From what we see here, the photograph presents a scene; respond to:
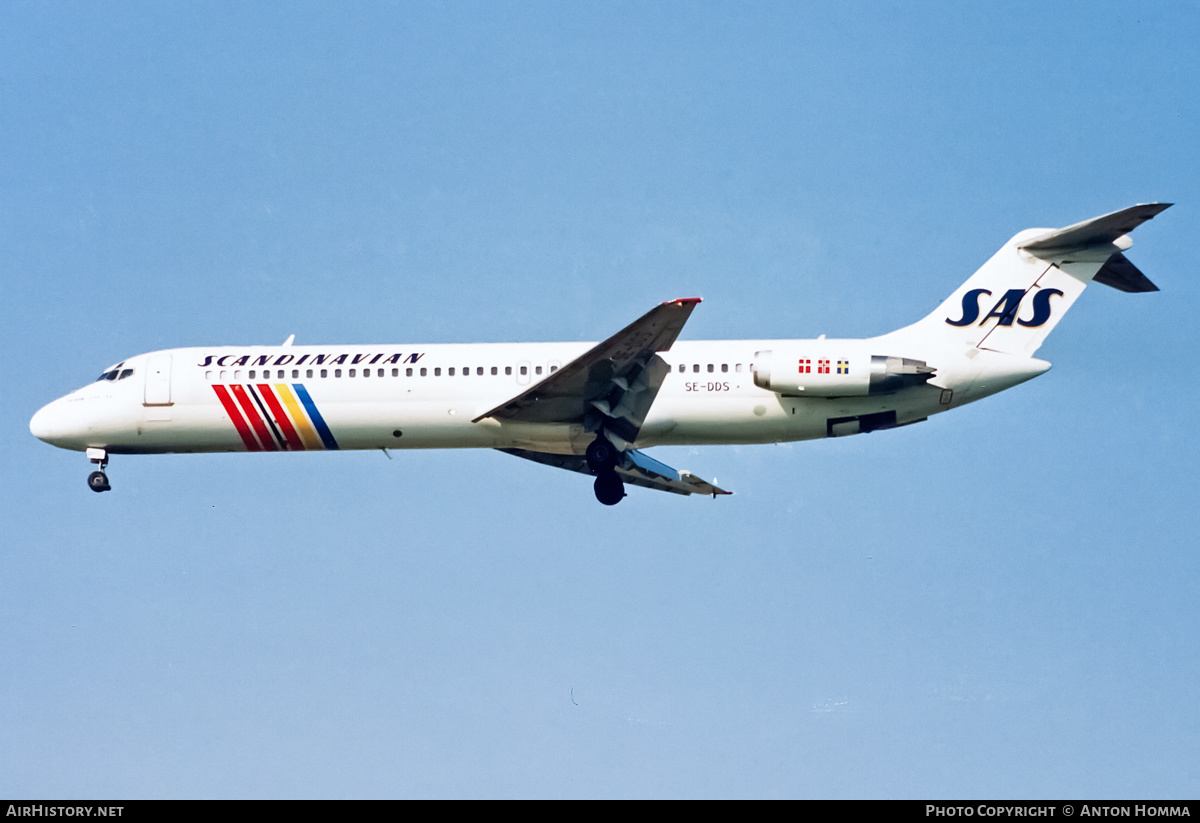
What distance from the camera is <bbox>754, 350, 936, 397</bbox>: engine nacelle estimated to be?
86.9 ft

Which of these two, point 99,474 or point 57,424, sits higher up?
point 57,424

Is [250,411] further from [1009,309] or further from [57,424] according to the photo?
[1009,309]

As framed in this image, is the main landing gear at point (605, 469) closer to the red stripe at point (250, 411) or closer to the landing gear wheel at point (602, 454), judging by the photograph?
the landing gear wheel at point (602, 454)

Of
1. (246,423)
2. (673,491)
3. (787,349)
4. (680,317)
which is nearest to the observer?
(680,317)

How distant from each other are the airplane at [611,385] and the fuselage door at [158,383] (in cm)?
4

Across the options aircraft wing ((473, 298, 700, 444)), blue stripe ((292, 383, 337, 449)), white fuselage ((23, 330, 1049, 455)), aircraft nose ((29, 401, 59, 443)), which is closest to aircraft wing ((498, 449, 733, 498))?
white fuselage ((23, 330, 1049, 455))

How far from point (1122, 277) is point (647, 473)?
11.2 metres

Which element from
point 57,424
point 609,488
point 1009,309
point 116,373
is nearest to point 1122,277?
point 1009,309

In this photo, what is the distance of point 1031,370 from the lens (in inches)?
1068

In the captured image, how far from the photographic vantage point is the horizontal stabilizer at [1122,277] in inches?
1077

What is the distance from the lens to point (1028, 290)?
1088 inches
